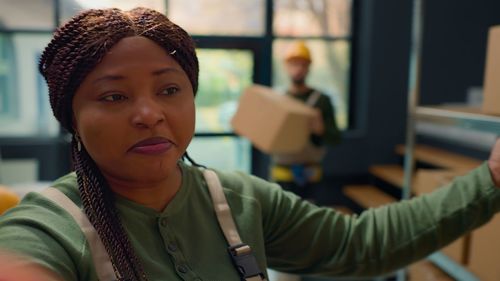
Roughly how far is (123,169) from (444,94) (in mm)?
3867

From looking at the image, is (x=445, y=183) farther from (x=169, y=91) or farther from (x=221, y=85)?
(x=221, y=85)

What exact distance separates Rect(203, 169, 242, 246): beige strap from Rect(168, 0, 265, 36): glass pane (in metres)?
3.11

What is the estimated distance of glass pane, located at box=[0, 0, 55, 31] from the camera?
3.53 meters

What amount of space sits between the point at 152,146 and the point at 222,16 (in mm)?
3338

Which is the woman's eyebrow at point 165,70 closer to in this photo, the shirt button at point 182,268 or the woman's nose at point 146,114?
the woman's nose at point 146,114

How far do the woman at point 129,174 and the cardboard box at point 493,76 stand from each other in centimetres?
76

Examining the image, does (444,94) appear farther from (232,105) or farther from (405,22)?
(232,105)

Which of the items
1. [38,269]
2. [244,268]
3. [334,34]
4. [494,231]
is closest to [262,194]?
[244,268]

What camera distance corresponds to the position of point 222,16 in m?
3.90

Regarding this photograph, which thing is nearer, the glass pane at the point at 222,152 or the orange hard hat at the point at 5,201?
the orange hard hat at the point at 5,201

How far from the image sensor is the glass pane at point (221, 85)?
3.94 m

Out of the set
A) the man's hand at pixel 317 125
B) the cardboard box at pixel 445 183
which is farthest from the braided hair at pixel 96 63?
the man's hand at pixel 317 125

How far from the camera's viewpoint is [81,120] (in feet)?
2.38

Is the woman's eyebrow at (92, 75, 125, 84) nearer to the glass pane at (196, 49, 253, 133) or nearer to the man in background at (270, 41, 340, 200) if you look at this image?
the man in background at (270, 41, 340, 200)
